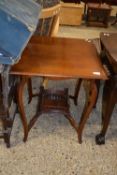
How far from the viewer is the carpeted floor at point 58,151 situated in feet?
5.21

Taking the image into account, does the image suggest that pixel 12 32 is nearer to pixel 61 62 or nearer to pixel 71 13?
pixel 61 62

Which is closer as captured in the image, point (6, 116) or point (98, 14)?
point (6, 116)

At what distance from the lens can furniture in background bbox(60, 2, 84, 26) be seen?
4.31 metres

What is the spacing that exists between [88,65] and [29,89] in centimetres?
89

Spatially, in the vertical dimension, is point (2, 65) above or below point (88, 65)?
above

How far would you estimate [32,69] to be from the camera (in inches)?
52.3

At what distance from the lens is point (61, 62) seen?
141 centimetres

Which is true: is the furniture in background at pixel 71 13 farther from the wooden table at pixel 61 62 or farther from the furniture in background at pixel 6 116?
the furniture in background at pixel 6 116

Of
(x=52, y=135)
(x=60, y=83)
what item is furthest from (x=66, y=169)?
(x=60, y=83)

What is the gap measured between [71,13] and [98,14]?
1.97ft

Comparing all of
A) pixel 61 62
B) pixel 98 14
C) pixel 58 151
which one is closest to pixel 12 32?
pixel 61 62

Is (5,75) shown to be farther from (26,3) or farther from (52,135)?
(52,135)

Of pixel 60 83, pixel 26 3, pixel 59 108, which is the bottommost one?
pixel 60 83

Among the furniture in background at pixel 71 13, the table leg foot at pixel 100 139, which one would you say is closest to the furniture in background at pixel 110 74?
the table leg foot at pixel 100 139
